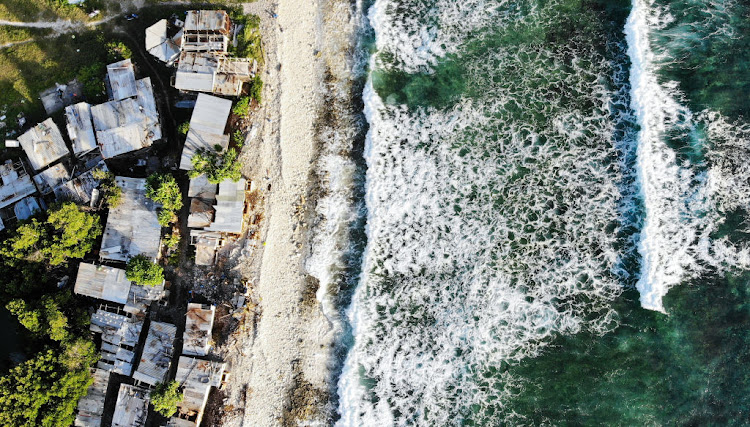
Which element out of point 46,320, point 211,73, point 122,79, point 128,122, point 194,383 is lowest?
point 194,383

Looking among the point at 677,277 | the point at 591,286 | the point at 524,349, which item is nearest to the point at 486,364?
the point at 524,349

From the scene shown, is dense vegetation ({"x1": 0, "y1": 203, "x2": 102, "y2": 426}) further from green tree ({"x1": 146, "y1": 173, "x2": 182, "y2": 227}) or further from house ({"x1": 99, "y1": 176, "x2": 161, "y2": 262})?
green tree ({"x1": 146, "y1": 173, "x2": 182, "y2": 227})

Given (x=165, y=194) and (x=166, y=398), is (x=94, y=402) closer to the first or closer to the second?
(x=166, y=398)

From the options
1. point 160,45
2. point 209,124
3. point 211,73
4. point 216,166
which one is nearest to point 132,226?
point 216,166

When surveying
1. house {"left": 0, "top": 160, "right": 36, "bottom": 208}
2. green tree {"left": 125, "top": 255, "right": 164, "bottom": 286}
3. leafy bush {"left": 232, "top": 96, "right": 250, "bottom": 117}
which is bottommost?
green tree {"left": 125, "top": 255, "right": 164, "bottom": 286}

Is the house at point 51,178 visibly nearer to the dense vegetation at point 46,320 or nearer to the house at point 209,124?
the dense vegetation at point 46,320

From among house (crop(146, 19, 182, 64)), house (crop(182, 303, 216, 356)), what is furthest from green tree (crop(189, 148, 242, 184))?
house (crop(182, 303, 216, 356))

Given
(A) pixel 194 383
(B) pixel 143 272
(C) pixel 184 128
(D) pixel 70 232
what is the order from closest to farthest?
(D) pixel 70 232
(B) pixel 143 272
(A) pixel 194 383
(C) pixel 184 128
